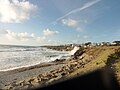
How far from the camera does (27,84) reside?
2303 centimetres

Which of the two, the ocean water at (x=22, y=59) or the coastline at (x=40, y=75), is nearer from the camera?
the coastline at (x=40, y=75)

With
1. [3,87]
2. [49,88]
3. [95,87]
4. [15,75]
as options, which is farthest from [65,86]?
[15,75]

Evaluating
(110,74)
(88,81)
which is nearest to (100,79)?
(88,81)

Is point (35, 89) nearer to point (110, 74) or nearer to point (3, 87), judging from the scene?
point (3, 87)

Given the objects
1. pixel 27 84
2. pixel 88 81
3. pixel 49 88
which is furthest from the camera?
pixel 27 84

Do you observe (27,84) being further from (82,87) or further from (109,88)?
(109,88)

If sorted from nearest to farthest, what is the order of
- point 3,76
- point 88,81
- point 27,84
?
point 88,81 → point 27,84 → point 3,76

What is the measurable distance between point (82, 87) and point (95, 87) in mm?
1079

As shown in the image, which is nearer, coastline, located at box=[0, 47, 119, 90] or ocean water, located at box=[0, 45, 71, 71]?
coastline, located at box=[0, 47, 119, 90]

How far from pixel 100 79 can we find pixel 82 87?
11.5ft

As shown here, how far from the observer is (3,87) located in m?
23.1

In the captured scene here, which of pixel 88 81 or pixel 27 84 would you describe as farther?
pixel 27 84

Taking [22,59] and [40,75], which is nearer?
[40,75]

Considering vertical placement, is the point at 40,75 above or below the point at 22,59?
above
